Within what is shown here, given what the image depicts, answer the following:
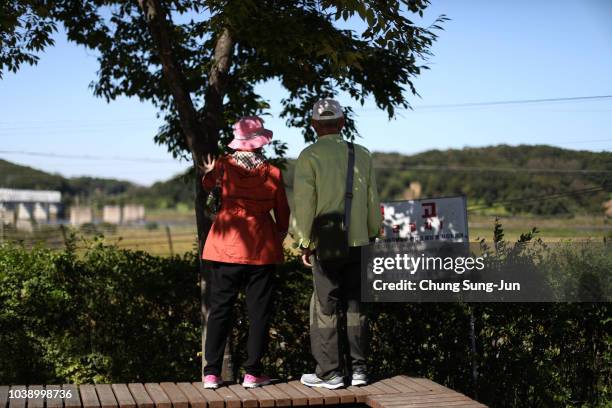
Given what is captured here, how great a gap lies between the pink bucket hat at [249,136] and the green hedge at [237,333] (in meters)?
A: 1.69

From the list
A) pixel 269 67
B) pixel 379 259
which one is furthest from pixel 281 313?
pixel 269 67

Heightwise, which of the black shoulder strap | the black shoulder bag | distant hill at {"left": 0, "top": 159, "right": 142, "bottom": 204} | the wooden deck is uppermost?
distant hill at {"left": 0, "top": 159, "right": 142, "bottom": 204}

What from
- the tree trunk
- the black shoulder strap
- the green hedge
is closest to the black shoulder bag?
the black shoulder strap

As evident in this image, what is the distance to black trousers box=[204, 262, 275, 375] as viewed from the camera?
543 centimetres

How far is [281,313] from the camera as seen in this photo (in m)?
6.88

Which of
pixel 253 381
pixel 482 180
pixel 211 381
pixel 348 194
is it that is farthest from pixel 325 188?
pixel 482 180

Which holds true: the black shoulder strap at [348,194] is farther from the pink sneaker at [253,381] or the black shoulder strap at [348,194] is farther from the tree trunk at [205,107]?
the tree trunk at [205,107]

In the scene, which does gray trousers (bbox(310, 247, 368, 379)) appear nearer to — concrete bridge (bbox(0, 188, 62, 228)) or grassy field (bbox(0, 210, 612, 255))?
grassy field (bbox(0, 210, 612, 255))

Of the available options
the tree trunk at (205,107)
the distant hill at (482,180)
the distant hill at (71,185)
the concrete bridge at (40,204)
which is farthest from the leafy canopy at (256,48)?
the distant hill at (71,185)

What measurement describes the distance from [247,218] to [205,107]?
181 centimetres

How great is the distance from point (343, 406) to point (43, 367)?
3.46m

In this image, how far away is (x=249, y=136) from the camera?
550cm

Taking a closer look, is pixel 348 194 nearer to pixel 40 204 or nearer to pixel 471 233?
pixel 471 233

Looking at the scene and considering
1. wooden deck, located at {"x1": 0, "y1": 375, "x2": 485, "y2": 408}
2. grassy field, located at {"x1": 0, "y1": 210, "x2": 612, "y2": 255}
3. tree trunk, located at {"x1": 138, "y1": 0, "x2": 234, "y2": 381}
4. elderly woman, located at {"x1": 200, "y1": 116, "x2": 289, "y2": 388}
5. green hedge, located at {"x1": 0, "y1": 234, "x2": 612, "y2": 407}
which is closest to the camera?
wooden deck, located at {"x1": 0, "y1": 375, "x2": 485, "y2": 408}
